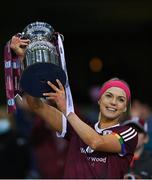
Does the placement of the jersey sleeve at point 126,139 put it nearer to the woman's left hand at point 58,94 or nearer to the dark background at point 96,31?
the woman's left hand at point 58,94

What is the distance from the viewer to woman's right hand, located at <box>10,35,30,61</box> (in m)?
4.36

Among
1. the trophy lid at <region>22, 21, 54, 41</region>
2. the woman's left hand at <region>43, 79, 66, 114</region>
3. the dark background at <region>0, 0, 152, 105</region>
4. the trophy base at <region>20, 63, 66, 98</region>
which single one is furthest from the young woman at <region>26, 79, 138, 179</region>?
the dark background at <region>0, 0, 152, 105</region>

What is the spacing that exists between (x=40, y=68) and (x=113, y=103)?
674 mm

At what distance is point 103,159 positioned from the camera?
4.49 meters

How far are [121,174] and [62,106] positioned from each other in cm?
75

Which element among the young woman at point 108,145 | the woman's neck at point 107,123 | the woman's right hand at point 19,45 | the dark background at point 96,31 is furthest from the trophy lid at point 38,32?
the dark background at point 96,31

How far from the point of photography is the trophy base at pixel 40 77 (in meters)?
4.05

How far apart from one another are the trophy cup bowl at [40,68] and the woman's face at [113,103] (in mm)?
481

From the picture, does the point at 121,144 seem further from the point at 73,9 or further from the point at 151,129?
the point at 73,9

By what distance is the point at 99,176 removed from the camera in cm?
453

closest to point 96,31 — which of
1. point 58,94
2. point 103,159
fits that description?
point 103,159

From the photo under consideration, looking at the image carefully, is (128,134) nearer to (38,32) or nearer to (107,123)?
(107,123)

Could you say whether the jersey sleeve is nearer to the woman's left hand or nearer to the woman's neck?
the woman's neck

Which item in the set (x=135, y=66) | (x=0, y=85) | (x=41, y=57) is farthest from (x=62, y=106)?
(x=135, y=66)
